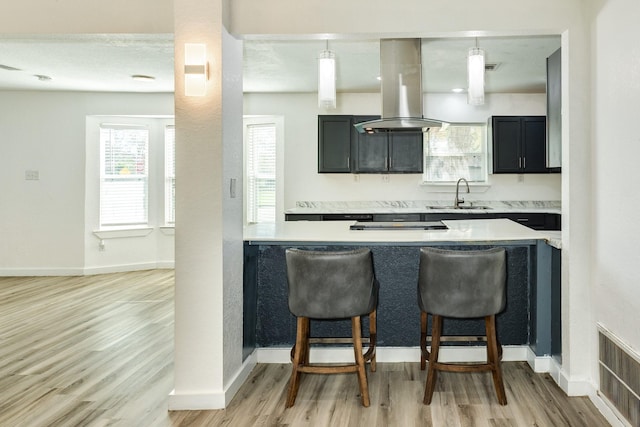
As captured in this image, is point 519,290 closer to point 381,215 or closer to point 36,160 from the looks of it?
point 381,215

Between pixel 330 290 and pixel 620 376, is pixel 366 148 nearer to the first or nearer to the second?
pixel 330 290

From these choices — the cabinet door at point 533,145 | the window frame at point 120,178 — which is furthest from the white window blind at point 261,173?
the cabinet door at point 533,145

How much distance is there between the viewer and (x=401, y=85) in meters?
3.77

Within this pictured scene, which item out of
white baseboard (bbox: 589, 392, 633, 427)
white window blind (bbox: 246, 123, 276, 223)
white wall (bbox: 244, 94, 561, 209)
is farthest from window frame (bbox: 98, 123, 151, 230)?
white baseboard (bbox: 589, 392, 633, 427)

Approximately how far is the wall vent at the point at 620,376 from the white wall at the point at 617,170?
57 millimetres

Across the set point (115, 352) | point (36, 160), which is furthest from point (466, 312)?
point (36, 160)

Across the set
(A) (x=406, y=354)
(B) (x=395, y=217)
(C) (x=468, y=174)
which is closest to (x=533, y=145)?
(C) (x=468, y=174)

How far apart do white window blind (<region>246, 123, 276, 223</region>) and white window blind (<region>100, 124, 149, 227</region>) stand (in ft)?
5.24

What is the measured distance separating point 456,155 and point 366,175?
131 centimetres

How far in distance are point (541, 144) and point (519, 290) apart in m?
3.61

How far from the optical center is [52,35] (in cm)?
287

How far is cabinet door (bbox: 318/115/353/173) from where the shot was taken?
6.16m

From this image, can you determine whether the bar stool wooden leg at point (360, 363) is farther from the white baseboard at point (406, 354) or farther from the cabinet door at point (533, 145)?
the cabinet door at point (533, 145)

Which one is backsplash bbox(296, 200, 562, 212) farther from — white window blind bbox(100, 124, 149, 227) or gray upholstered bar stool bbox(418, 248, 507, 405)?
gray upholstered bar stool bbox(418, 248, 507, 405)
